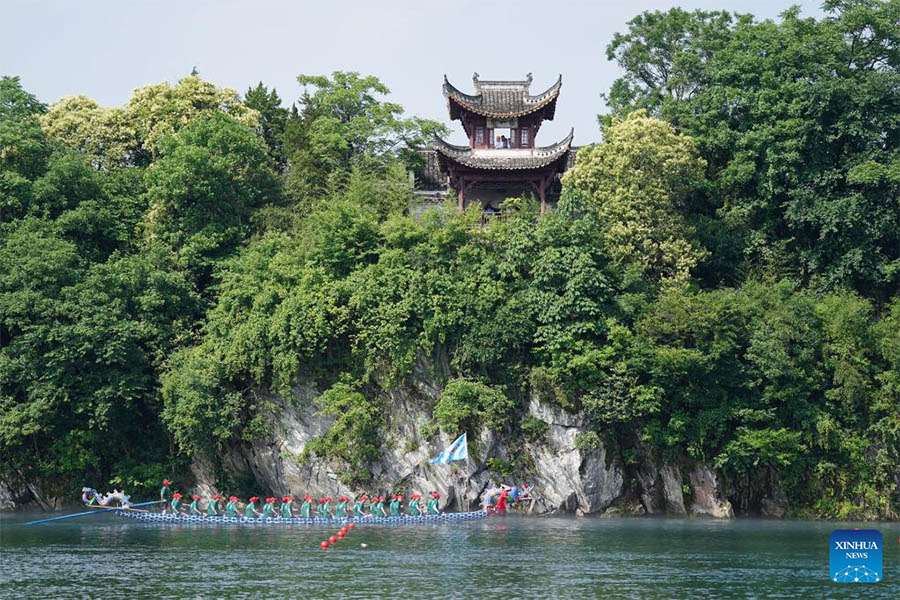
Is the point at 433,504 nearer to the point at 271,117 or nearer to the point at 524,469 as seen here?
the point at 524,469

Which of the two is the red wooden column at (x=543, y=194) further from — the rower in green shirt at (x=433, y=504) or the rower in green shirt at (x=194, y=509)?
the rower in green shirt at (x=194, y=509)

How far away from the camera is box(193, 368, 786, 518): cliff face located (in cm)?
4503

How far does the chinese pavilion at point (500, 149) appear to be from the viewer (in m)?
52.9

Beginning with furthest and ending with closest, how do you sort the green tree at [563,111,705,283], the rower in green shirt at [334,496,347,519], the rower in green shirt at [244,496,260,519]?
1. the green tree at [563,111,705,283]
2. the rower in green shirt at [244,496,260,519]
3. the rower in green shirt at [334,496,347,519]

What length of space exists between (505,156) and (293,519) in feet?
62.5

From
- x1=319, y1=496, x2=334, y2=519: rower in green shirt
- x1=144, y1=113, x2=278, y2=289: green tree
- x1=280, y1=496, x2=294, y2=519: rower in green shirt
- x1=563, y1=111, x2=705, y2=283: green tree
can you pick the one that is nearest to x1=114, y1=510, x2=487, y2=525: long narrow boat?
x1=319, y1=496, x2=334, y2=519: rower in green shirt

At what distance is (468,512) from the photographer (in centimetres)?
4425

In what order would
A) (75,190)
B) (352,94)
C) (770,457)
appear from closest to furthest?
1. (770,457)
2. (75,190)
3. (352,94)

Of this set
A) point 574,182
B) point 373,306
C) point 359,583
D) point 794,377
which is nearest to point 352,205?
point 373,306

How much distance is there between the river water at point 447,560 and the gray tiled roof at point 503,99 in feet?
63.2

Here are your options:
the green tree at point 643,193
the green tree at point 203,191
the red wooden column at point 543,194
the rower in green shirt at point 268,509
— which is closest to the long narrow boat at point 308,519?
the rower in green shirt at point 268,509

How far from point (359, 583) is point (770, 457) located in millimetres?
18457

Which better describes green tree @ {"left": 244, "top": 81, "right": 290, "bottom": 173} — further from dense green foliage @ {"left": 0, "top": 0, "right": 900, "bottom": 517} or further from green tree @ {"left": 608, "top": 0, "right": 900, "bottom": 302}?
green tree @ {"left": 608, "top": 0, "right": 900, "bottom": 302}

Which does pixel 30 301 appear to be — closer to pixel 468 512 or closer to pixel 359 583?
pixel 468 512
